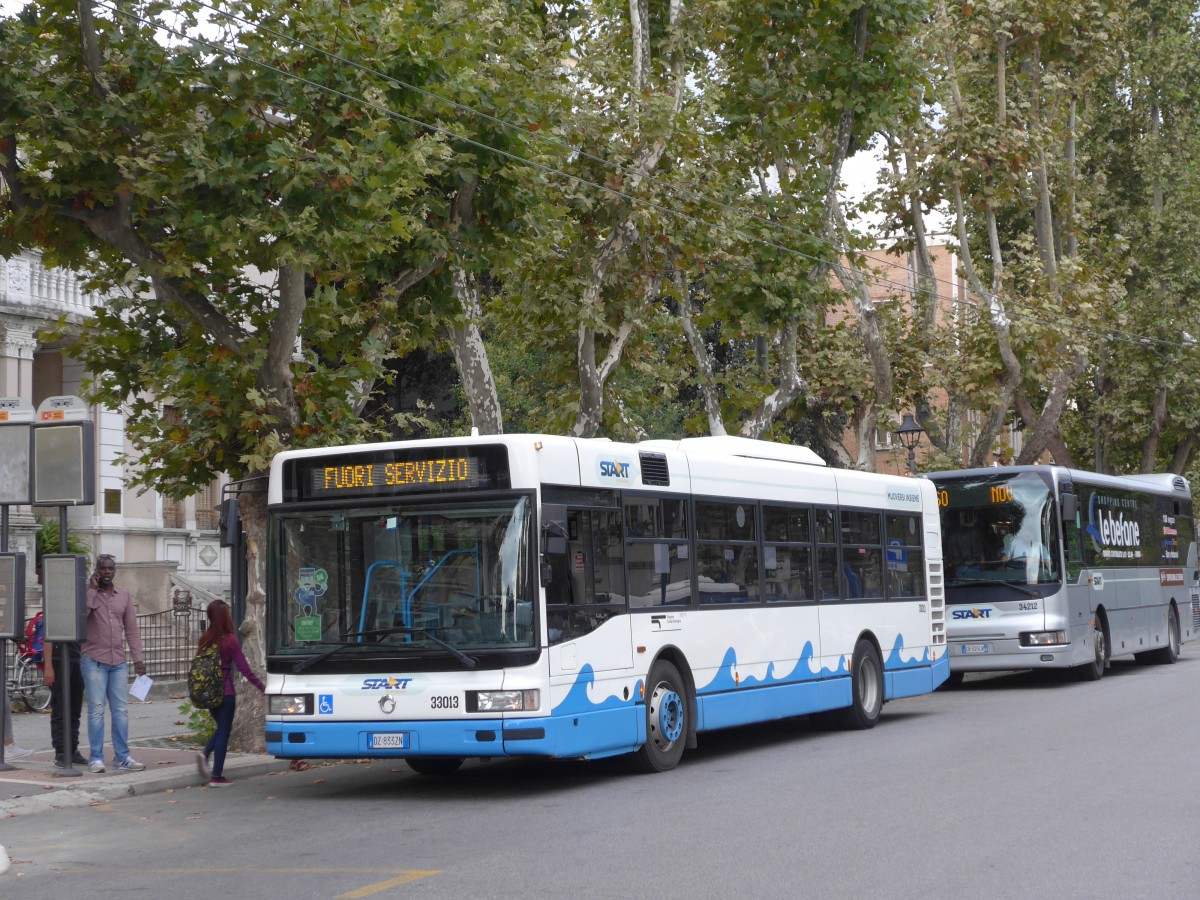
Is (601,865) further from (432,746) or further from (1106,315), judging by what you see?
(1106,315)

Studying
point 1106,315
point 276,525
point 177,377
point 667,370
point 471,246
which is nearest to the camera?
point 276,525

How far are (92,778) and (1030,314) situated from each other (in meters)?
20.8

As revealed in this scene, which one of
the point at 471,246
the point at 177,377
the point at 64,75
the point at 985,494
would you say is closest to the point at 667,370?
the point at 985,494

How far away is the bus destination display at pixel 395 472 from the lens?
12.4 metres

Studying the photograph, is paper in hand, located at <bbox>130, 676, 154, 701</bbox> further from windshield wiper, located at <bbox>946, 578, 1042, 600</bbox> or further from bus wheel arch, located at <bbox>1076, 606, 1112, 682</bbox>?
bus wheel arch, located at <bbox>1076, 606, 1112, 682</bbox>

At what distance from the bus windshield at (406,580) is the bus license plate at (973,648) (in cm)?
1217

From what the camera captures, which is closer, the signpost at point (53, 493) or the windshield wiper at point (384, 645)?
the windshield wiper at point (384, 645)

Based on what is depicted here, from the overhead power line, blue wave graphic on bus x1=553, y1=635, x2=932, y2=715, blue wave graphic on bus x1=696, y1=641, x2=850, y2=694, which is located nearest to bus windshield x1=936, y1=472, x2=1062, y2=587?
blue wave graphic on bus x1=553, y1=635, x2=932, y2=715

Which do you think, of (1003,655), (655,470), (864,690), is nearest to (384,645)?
(655,470)

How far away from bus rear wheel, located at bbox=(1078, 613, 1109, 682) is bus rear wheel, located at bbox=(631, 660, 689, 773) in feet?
38.2

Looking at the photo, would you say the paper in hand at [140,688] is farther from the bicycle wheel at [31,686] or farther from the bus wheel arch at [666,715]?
the bicycle wheel at [31,686]

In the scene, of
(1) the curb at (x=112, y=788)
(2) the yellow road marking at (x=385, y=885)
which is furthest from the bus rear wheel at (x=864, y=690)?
(2) the yellow road marking at (x=385, y=885)

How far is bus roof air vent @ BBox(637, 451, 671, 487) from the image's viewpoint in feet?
45.5

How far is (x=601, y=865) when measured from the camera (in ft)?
29.3
